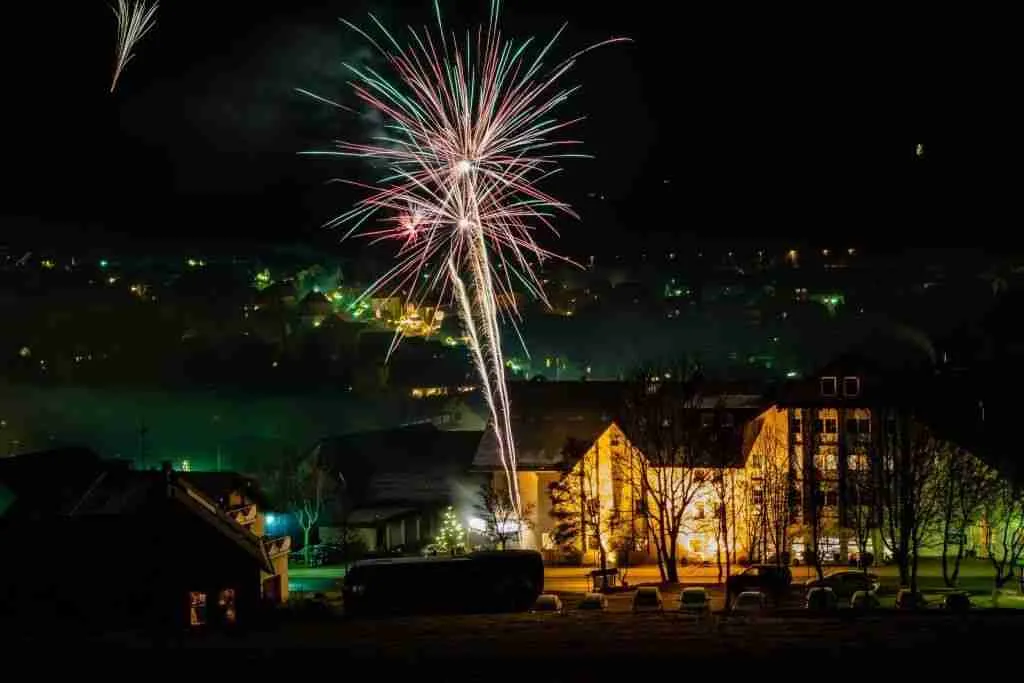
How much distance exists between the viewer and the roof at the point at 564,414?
69.6 feet

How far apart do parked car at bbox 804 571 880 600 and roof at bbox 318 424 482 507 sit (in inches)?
426

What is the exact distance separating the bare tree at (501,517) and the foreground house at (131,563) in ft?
22.4

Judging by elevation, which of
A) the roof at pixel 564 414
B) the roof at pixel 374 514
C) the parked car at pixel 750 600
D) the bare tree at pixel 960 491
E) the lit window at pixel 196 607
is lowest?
the parked car at pixel 750 600

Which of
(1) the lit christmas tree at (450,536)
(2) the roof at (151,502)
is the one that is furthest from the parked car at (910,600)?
(1) the lit christmas tree at (450,536)

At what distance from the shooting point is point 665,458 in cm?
1986

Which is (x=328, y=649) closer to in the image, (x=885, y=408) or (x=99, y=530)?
(x=99, y=530)

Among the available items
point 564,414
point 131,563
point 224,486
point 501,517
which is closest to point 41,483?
point 131,563

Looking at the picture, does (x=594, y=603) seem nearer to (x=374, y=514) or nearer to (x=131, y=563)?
(x=131, y=563)

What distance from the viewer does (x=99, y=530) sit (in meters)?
13.2

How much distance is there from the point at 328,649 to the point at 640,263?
2586 inches

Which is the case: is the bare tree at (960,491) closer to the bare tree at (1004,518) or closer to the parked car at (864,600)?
the bare tree at (1004,518)

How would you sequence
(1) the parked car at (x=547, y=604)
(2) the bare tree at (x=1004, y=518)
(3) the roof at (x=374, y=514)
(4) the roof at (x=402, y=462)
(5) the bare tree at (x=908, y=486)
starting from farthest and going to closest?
(4) the roof at (x=402, y=462), (3) the roof at (x=374, y=514), (2) the bare tree at (x=1004, y=518), (5) the bare tree at (x=908, y=486), (1) the parked car at (x=547, y=604)

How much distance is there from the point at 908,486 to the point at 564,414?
341 inches

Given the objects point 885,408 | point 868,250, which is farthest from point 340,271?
point 885,408
